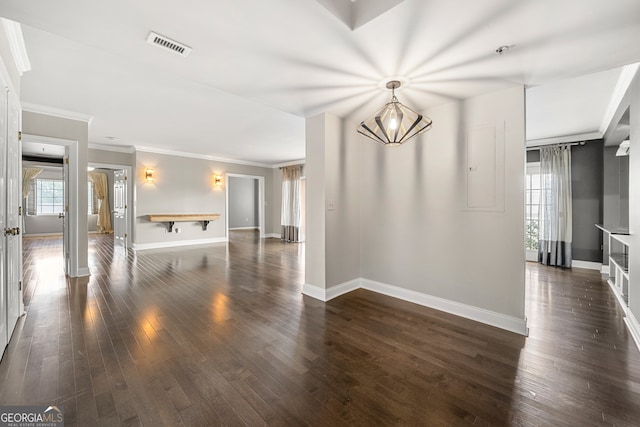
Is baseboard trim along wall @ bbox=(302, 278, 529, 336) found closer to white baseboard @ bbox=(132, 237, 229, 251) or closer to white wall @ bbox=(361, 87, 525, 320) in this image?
white wall @ bbox=(361, 87, 525, 320)

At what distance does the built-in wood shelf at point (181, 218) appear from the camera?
22.0ft

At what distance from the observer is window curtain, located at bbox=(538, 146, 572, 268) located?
500 centimetres

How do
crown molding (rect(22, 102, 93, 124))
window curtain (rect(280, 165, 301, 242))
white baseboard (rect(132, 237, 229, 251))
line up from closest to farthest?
crown molding (rect(22, 102, 93, 124)), white baseboard (rect(132, 237, 229, 251)), window curtain (rect(280, 165, 301, 242))

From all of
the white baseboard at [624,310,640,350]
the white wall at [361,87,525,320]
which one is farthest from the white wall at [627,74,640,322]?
the white wall at [361,87,525,320]

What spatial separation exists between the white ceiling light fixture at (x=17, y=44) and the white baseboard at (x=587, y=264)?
27.2ft

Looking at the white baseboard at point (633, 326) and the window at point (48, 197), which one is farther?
the window at point (48, 197)

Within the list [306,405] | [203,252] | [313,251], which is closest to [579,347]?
[306,405]

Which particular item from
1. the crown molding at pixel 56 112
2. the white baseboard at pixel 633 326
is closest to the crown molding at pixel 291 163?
the crown molding at pixel 56 112

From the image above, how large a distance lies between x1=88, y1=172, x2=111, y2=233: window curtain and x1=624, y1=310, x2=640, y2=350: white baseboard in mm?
13092

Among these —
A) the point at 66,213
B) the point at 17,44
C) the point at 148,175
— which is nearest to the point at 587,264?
the point at 17,44

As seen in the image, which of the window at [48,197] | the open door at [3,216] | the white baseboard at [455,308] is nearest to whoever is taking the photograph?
the open door at [3,216]

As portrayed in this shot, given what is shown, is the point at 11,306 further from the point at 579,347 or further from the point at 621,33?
the point at 621,33

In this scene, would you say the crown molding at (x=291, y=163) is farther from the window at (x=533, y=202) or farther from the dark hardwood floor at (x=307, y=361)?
the window at (x=533, y=202)

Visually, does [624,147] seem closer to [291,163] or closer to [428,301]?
[428,301]
